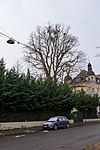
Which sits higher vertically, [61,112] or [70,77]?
[70,77]

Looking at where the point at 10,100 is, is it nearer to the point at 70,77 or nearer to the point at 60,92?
the point at 60,92

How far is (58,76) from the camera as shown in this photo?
5903 centimetres

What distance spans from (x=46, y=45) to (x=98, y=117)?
20328 mm

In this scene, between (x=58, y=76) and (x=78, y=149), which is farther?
(x=58, y=76)

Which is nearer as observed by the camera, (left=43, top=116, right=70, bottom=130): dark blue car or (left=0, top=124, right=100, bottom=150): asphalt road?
(left=0, top=124, right=100, bottom=150): asphalt road

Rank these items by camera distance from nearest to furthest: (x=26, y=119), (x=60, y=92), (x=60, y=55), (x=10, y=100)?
(x=10, y=100), (x=26, y=119), (x=60, y=92), (x=60, y=55)

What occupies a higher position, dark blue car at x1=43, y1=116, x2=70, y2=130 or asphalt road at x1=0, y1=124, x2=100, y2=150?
dark blue car at x1=43, y1=116, x2=70, y2=130

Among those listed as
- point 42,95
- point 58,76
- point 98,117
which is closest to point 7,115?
point 42,95

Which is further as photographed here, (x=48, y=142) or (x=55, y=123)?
(x=55, y=123)

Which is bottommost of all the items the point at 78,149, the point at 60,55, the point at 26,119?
the point at 78,149

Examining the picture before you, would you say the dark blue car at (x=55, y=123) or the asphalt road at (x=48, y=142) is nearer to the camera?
the asphalt road at (x=48, y=142)

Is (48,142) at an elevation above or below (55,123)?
below

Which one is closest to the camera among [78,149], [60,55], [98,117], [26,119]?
[78,149]

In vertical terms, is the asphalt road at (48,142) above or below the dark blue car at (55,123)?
below
